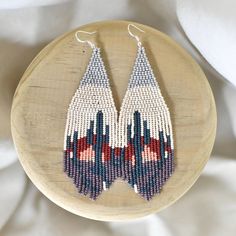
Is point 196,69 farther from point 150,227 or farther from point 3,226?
point 3,226

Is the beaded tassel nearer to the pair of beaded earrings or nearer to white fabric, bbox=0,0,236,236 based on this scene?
the pair of beaded earrings

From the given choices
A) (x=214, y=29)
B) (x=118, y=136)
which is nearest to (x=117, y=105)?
(x=118, y=136)

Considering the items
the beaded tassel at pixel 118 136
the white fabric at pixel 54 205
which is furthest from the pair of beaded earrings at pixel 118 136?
the white fabric at pixel 54 205

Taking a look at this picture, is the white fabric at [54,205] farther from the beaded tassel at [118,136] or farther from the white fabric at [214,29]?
the beaded tassel at [118,136]

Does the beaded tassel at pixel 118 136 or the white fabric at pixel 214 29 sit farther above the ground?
the white fabric at pixel 214 29

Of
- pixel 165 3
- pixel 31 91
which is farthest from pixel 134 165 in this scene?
pixel 165 3
